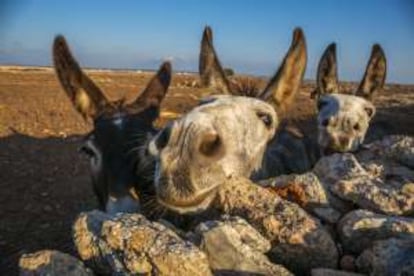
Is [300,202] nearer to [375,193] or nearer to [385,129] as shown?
[375,193]

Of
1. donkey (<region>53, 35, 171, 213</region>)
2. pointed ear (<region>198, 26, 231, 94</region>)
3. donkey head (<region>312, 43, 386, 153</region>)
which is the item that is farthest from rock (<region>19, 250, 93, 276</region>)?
donkey head (<region>312, 43, 386, 153</region>)

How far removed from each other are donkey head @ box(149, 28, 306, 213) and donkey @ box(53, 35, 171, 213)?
851 mm

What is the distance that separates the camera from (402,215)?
321cm

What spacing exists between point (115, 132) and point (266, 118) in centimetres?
162

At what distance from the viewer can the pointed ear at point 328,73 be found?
8.03m

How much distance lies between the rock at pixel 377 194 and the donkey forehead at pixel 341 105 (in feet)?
10.3

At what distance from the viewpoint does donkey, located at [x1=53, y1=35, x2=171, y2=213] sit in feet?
15.7

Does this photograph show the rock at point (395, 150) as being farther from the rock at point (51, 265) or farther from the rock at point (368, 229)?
the rock at point (51, 265)

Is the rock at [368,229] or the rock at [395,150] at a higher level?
the rock at [395,150]

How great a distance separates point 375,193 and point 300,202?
0.45 m

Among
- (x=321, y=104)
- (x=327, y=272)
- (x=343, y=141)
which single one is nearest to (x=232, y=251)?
(x=327, y=272)

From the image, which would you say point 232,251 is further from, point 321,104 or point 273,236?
point 321,104

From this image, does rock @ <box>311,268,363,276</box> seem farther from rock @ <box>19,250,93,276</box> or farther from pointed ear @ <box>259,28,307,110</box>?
pointed ear @ <box>259,28,307,110</box>

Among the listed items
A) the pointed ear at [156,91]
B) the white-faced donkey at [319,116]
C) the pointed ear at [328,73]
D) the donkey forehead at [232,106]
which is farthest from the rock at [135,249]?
the pointed ear at [328,73]
